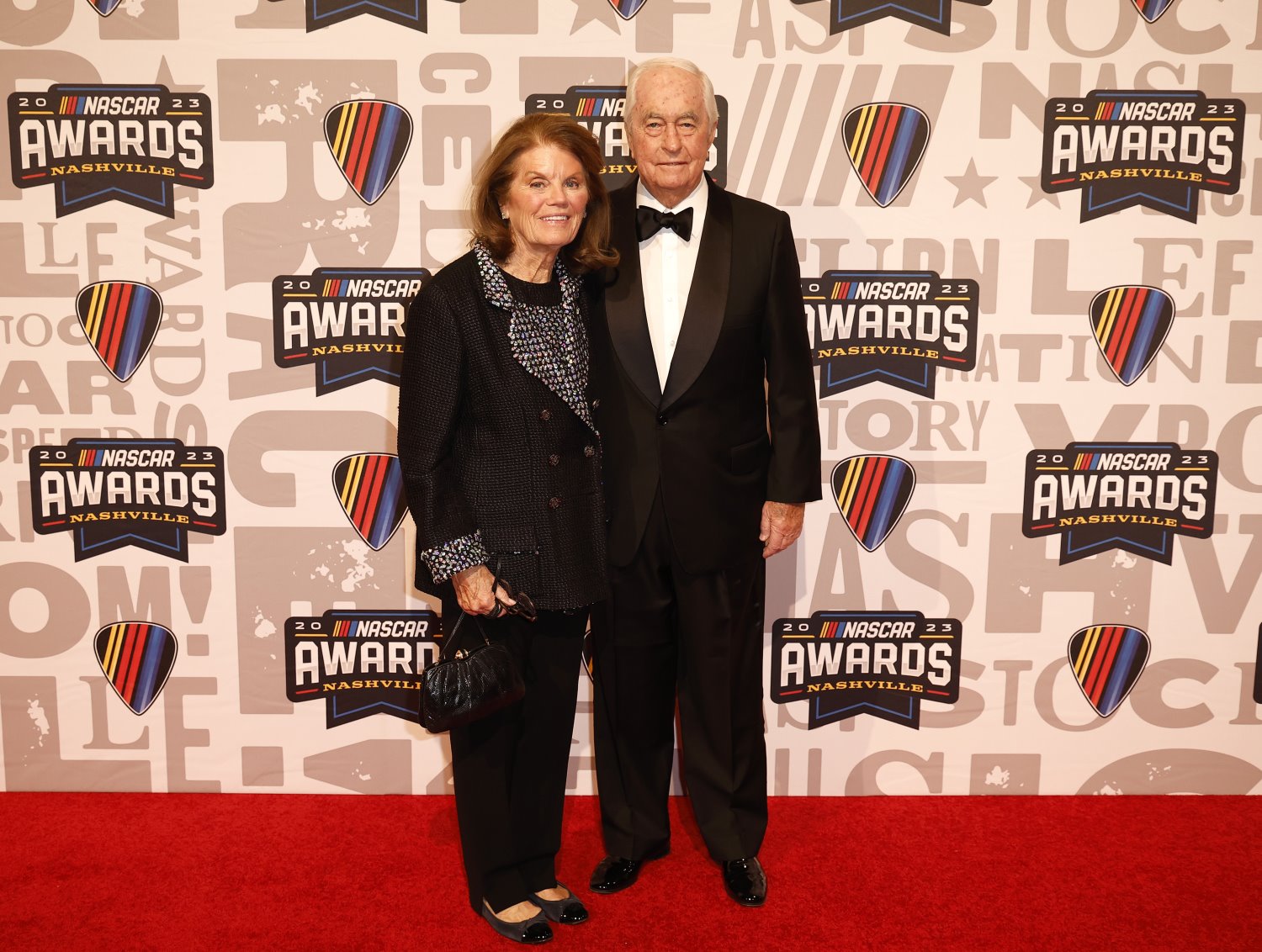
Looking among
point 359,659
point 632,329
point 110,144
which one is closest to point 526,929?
point 359,659

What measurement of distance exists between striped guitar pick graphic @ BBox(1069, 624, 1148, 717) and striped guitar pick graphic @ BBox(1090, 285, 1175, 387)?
0.78 m

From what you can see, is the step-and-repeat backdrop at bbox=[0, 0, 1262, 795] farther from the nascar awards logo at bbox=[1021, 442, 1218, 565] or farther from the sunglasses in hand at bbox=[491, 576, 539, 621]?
the sunglasses in hand at bbox=[491, 576, 539, 621]

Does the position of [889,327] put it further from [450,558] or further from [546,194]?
[450,558]

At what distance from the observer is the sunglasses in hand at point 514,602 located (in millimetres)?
2230

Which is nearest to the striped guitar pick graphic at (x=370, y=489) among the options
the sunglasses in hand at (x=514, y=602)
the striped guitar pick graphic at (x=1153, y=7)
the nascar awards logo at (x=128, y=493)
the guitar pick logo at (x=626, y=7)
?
the nascar awards logo at (x=128, y=493)

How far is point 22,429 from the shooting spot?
2992mm

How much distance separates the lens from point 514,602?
7.36ft

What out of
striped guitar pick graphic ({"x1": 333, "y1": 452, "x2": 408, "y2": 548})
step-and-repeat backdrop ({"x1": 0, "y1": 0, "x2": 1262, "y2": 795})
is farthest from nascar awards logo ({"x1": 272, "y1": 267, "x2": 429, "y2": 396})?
striped guitar pick graphic ({"x1": 333, "y1": 452, "x2": 408, "y2": 548})

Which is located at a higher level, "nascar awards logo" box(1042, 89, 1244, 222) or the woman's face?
"nascar awards logo" box(1042, 89, 1244, 222)

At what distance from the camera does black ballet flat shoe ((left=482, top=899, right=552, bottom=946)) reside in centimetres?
236

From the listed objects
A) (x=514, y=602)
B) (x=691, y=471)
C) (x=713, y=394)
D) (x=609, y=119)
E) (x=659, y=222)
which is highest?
(x=609, y=119)

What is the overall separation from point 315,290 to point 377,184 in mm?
343

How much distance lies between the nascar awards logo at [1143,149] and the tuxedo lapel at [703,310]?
1.07 metres

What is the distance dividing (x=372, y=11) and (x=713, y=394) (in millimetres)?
1437
